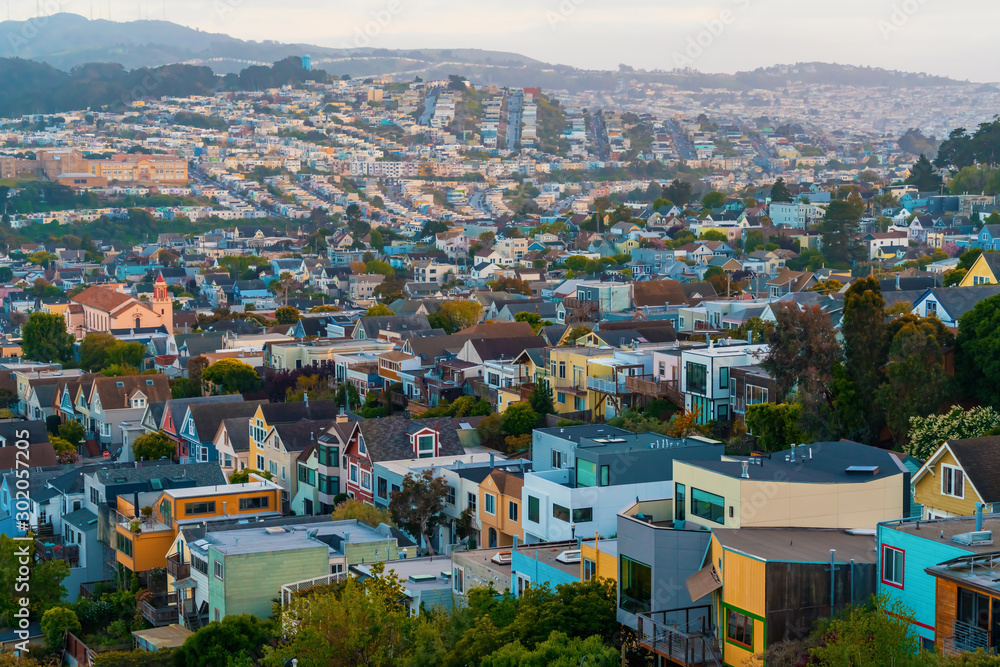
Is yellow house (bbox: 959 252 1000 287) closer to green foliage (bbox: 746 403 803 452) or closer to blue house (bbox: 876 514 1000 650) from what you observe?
green foliage (bbox: 746 403 803 452)

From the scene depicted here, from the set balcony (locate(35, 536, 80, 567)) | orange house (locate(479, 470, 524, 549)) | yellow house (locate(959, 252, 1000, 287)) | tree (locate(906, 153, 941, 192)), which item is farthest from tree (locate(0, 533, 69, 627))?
tree (locate(906, 153, 941, 192))

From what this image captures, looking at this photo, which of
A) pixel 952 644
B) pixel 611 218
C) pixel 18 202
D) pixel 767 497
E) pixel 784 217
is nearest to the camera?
pixel 952 644

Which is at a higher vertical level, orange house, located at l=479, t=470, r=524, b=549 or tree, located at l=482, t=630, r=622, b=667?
tree, located at l=482, t=630, r=622, b=667

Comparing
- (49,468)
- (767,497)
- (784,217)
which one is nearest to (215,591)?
(767,497)

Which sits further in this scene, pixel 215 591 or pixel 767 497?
pixel 215 591

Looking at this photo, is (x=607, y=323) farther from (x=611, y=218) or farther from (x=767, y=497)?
(x=611, y=218)

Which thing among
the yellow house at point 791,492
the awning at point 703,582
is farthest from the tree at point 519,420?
the awning at point 703,582

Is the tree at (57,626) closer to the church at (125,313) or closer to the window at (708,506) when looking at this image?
the window at (708,506)

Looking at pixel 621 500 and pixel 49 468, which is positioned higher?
pixel 621 500
